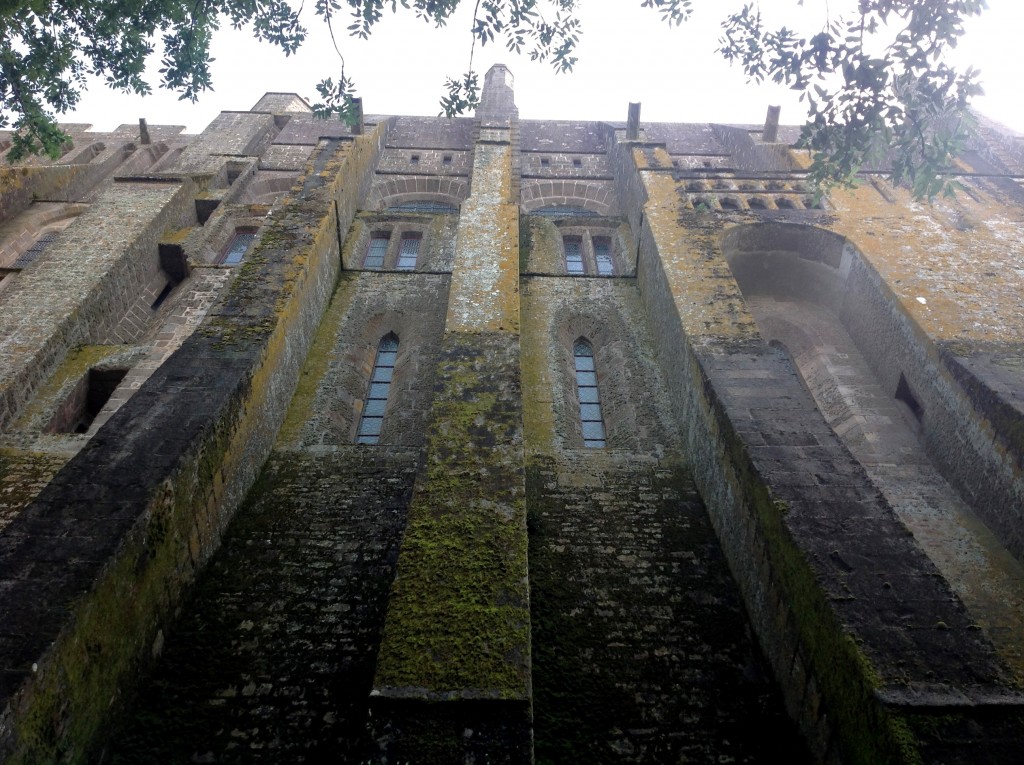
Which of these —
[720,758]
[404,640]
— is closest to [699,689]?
[720,758]

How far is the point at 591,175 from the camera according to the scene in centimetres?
1708

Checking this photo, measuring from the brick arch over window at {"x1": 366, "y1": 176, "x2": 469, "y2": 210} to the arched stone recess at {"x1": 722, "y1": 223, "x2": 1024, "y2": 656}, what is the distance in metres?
8.14

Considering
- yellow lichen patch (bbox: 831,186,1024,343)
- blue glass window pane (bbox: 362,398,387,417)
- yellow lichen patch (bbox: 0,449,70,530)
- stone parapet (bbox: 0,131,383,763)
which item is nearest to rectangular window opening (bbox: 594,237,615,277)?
yellow lichen patch (bbox: 831,186,1024,343)

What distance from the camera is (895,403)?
27.8ft

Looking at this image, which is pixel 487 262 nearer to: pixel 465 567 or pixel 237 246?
pixel 465 567

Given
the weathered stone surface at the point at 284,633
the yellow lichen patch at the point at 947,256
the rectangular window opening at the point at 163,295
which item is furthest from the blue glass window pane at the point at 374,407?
the yellow lichen patch at the point at 947,256

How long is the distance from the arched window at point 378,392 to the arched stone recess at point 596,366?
1977 millimetres

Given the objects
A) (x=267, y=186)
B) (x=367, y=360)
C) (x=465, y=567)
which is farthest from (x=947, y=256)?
(x=267, y=186)

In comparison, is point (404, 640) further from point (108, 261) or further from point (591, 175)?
point (591, 175)

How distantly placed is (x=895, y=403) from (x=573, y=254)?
655 centimetres

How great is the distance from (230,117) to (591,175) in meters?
11.9

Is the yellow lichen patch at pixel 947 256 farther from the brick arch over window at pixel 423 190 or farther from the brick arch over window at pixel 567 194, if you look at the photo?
the brick arch over window at pixel 423 190

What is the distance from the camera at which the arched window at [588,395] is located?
822cm

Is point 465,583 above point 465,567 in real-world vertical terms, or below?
below
